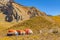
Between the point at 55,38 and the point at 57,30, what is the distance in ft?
26.3

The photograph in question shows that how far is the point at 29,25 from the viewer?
48312 mm

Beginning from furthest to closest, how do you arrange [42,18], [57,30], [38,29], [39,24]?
[42,18], [39,24], [38,29], [57,30]

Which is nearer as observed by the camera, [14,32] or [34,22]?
[14,32]

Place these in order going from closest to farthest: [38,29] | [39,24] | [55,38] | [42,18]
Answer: [55,38], [38,29], [39,24], [42,18]

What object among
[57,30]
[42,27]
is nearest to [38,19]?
[42,27]

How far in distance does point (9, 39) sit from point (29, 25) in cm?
1981

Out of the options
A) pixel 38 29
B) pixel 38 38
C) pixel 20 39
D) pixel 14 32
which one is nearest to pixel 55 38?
pixel 38 38

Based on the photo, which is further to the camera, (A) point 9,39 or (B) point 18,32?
(B) point 18,32

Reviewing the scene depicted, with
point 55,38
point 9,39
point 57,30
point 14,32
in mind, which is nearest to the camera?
point 9,39

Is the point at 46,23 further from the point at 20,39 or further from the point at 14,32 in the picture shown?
the point at 20,39

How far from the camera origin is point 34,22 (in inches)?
1975

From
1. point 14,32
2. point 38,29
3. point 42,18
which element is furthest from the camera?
point 42,18

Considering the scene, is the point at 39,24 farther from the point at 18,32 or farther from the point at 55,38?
the point at 55,38

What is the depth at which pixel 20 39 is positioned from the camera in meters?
29.0
